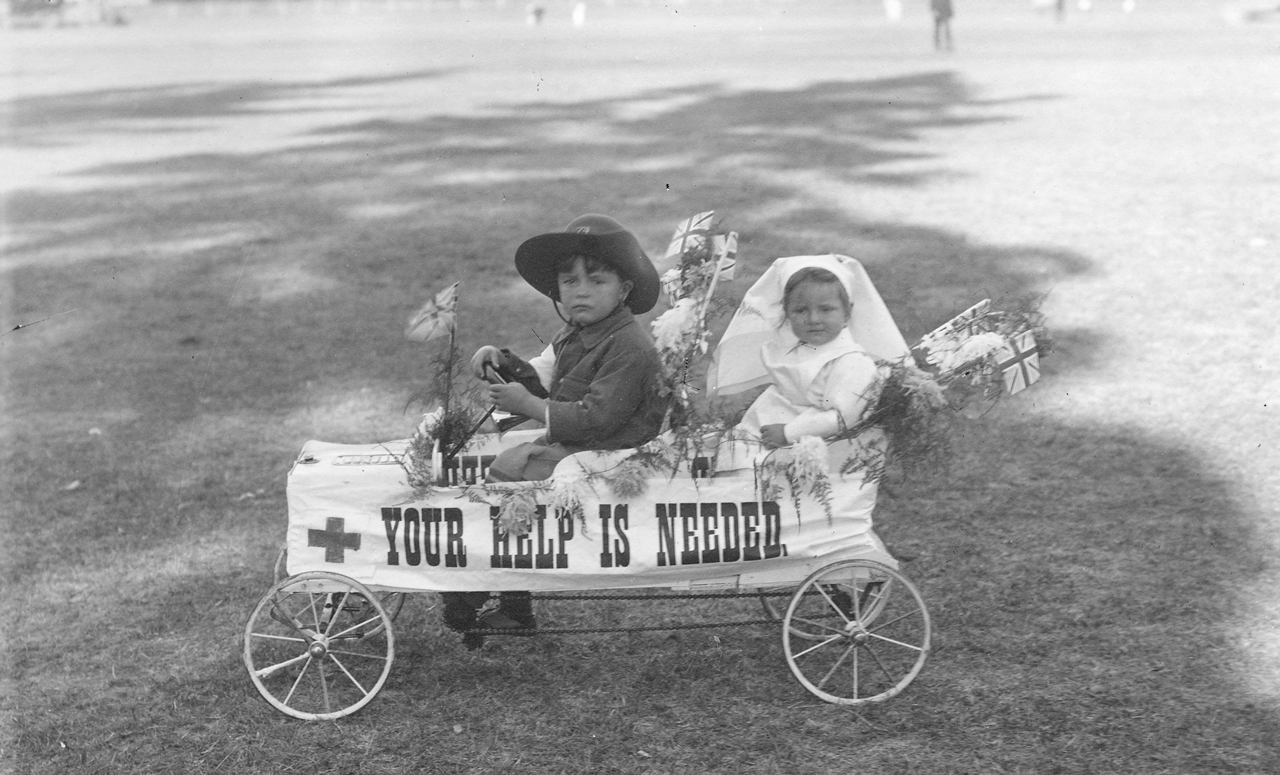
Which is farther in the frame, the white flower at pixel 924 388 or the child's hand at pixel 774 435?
the child's hand at pixel 774 435

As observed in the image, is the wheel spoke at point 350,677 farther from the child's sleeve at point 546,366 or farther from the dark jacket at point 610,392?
the child's sleeve at point 546,366

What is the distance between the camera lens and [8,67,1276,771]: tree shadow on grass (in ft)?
13.4

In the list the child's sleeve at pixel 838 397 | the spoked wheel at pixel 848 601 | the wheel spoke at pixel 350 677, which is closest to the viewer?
the child's sleeve at pixel 838 397

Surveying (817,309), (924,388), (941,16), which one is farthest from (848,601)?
(941,16)

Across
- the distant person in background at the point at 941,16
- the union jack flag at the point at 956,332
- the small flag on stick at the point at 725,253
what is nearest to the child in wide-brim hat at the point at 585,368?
the small flag on stick at the point at 725,253

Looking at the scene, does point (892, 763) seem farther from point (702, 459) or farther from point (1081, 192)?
point (1081, 192)

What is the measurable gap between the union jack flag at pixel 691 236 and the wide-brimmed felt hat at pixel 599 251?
219 millimetres

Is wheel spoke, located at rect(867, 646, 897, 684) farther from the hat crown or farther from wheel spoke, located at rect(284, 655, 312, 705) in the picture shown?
wheel spoke, located at rect(284, 655, 312, 705)

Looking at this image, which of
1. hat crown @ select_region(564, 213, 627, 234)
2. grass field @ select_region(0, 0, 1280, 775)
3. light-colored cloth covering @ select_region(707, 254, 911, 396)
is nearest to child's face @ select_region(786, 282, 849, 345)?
light-colored cloth covering @ select_region(707, 254, 911, 396)

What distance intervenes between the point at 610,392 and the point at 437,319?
0.56 meters

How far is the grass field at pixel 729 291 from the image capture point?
399 centimetres

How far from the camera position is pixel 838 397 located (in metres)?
4.00

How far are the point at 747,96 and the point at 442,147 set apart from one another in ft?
14.7

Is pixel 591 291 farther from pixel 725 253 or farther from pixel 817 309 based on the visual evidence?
pixel 817 309
